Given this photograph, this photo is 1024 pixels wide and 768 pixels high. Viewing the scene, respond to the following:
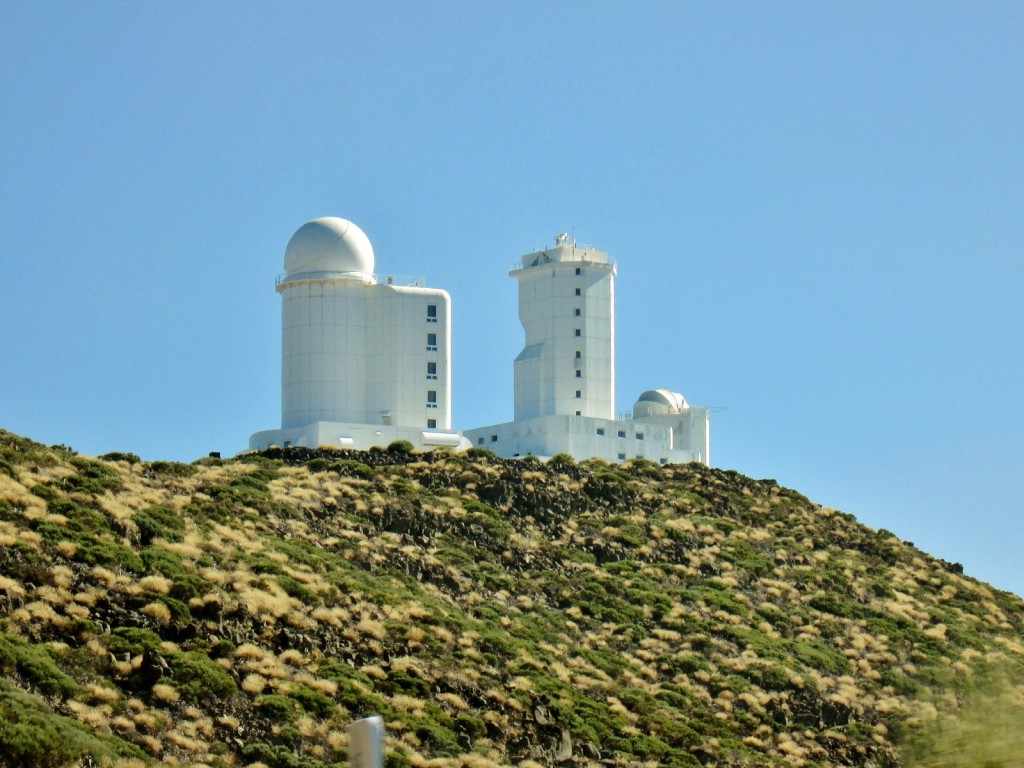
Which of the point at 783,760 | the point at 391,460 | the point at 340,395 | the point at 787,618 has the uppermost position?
the point at 340,395

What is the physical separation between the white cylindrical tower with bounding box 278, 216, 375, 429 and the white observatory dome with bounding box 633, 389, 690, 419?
15.4 m

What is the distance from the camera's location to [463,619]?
4519 centimetres

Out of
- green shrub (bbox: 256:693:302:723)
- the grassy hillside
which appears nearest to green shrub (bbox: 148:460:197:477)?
the grassy hillside

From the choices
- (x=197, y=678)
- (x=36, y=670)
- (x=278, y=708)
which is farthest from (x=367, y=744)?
(x=197, y=678)

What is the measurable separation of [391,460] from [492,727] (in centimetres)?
2741

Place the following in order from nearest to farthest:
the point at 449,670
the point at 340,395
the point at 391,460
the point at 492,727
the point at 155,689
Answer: the point at 155,689, the point at 492,727, the point at 449,670, the point at 391,460, the point at 340,395

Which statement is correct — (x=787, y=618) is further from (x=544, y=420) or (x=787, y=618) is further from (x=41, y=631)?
(x=41, y=631)

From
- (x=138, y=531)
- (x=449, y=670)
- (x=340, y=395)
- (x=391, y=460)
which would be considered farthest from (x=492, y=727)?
(x=340, y=395)

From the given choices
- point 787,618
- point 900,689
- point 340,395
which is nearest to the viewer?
point 900,689

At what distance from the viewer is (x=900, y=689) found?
49.1 meters

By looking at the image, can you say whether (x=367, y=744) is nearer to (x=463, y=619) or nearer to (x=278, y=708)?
(x=278, y=708)

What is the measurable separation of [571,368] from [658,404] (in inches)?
289

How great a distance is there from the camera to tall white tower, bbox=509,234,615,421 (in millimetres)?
77062

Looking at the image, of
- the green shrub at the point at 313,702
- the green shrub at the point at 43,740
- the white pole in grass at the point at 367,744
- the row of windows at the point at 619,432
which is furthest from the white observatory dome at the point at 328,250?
the white pole in grass at the point at 367,744
